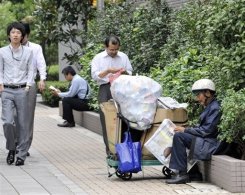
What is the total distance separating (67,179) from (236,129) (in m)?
2.25

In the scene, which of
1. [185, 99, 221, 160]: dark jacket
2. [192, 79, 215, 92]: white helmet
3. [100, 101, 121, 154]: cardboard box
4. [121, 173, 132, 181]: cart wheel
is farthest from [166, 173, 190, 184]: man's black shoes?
[192, 79, 215, 92]: white helmet

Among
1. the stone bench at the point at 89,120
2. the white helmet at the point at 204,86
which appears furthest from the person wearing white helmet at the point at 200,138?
the stone bench at the point at 89,120

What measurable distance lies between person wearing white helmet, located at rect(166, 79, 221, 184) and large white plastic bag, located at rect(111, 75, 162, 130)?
52 cm

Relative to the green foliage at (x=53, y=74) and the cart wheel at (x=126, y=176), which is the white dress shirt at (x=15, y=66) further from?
the green foliage at (x=53, y=74)

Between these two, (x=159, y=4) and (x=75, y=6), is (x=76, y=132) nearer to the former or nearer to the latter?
(x=159, y=4)

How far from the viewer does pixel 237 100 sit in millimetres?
9703

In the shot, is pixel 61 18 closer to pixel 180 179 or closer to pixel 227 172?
pixel 180 179

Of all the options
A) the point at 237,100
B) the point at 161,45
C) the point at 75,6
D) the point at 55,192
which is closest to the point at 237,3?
the point at 237,100

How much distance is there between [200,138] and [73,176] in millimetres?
1804

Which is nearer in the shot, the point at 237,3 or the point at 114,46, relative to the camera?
the point at 237,3

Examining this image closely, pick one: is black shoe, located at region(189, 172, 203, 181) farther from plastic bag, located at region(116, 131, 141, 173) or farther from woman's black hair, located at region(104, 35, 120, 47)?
woman's black hair, located at region(104, 35, 120, 47)

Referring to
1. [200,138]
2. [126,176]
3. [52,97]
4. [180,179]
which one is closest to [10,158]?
[126,176]

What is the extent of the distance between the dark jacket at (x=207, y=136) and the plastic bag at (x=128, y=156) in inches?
28.5

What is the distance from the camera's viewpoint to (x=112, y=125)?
10.8 m
